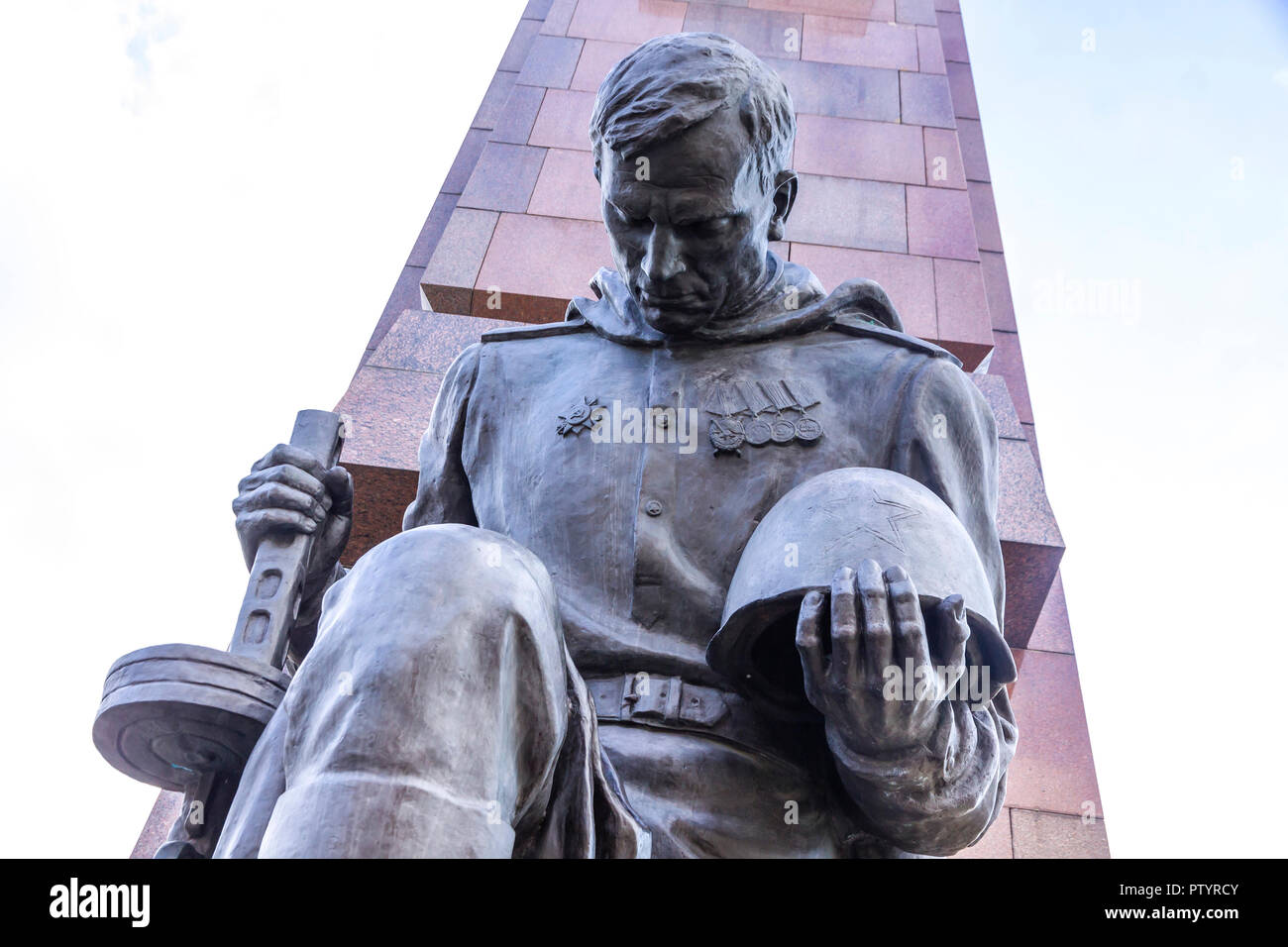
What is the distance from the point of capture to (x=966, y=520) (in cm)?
309

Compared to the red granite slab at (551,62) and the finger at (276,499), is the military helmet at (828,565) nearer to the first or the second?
the finger at (276,499)

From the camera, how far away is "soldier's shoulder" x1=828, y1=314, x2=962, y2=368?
11.0 ft

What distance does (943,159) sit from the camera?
7.70 metres

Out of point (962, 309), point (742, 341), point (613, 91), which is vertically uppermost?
point (962, 309)

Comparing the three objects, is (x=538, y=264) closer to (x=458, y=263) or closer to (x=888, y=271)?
(x=458, y=263)

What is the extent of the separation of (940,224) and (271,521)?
4.88 meters

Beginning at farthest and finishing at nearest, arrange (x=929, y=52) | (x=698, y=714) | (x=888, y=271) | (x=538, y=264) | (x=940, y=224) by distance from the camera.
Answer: (x=929, y=52) < (x=940, y=224) < (x=888, y=271) < (x=538, y=264) < (x=698, y=714)

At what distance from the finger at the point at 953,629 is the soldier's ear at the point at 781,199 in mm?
1397

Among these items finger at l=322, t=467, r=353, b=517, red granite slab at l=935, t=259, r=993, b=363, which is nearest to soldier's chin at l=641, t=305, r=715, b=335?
finger at l=322, t=467, r=353, b=517

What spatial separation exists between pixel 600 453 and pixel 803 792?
3.01 feet

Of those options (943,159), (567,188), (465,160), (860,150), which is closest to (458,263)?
(567,188)
